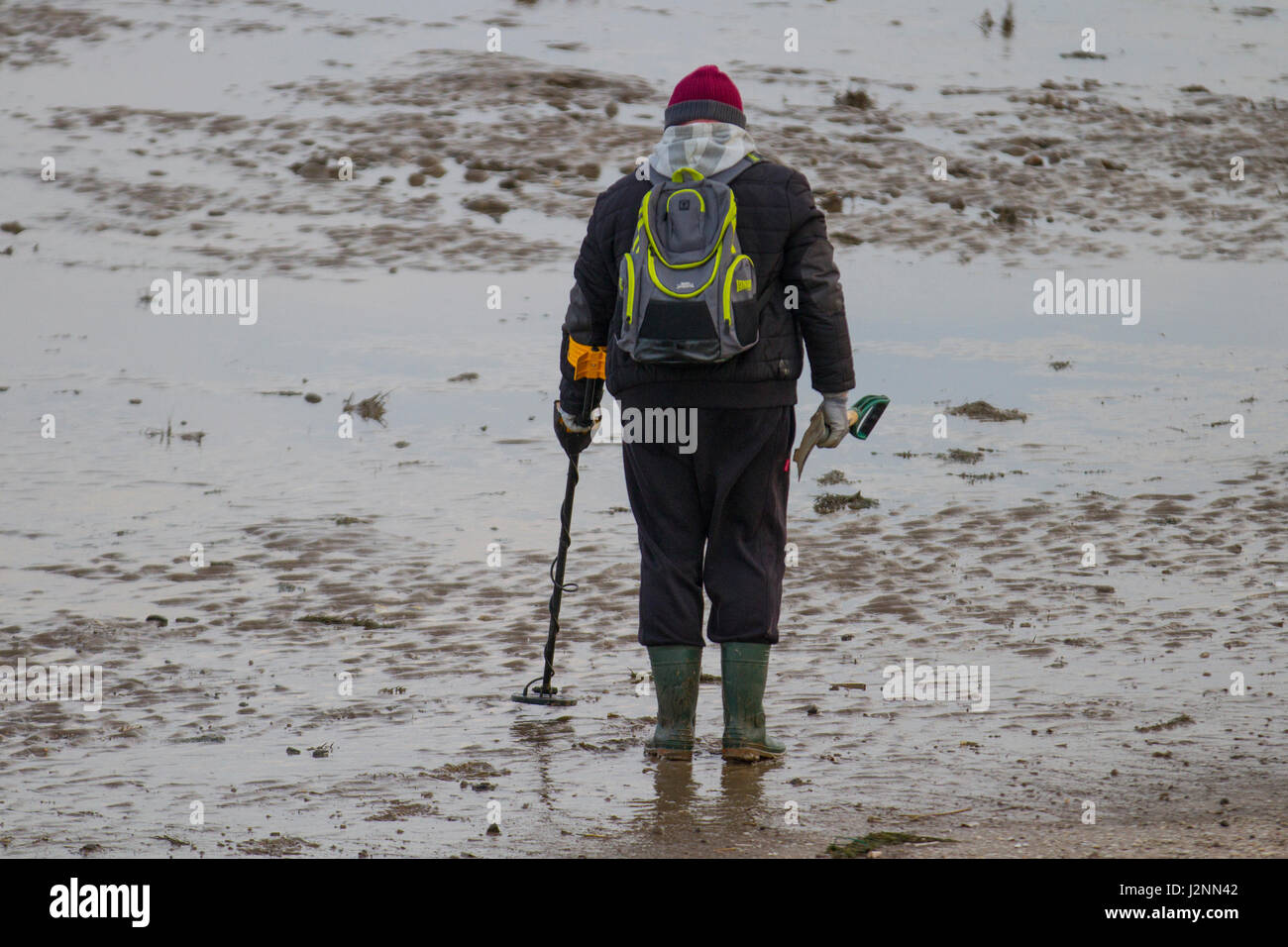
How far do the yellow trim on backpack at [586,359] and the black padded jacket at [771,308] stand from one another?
0.28 metres

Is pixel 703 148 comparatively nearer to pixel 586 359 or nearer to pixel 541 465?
pixel 586 359

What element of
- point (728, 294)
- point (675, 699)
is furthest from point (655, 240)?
point (675, 699)

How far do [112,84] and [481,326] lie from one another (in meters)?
8.58

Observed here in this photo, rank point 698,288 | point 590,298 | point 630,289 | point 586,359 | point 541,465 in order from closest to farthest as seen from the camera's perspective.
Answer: point 698,288 → point 630,289 → point 590,298 → point 586,359 → point 541,465

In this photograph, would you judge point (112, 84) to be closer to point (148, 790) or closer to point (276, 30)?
point (276, 30)

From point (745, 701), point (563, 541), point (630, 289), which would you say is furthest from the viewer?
point (563, 541)

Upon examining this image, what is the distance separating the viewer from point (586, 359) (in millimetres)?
5699

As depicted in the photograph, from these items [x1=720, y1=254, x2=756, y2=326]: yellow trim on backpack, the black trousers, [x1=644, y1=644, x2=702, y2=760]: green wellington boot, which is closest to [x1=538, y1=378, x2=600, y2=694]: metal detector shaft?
the black trousers

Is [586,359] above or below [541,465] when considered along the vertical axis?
above

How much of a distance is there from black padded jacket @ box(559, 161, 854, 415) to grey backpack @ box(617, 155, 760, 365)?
73mm

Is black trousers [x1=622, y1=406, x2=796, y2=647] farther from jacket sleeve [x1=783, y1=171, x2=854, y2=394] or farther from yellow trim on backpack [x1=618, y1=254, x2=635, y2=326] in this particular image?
yellow trim on backpack [x1=618, y1=254, x2=635, y2=326]

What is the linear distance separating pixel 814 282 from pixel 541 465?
4933 millimetres

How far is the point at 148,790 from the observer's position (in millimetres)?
5051

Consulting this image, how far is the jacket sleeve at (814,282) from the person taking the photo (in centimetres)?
525
